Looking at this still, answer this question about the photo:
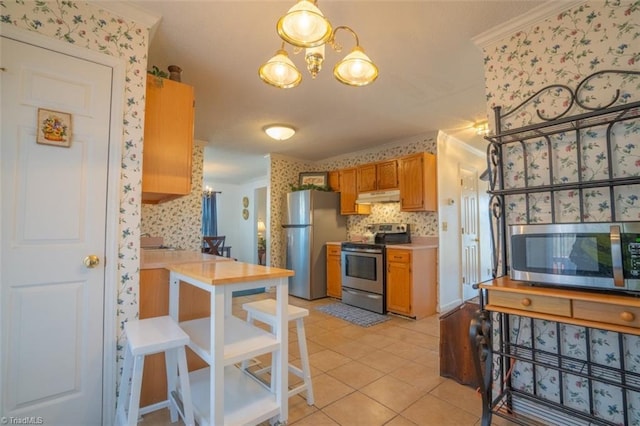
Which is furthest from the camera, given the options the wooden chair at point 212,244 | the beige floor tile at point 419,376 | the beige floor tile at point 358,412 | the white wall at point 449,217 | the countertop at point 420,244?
the wooden chair at point 212,244

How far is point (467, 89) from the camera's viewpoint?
2791mm

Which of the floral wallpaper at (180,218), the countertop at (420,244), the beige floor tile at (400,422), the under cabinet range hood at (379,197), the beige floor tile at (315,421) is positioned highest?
the under cabinet range hood at (379,197)

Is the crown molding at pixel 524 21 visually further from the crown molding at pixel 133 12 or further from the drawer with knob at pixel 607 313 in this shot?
the crown molding at pixel 133 12

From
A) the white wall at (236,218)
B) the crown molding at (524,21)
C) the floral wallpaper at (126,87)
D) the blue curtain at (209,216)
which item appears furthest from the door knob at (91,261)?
the blue curtain at (209,216)

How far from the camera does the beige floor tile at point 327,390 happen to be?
75.1 inches

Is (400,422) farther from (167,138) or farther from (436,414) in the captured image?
(167,138)

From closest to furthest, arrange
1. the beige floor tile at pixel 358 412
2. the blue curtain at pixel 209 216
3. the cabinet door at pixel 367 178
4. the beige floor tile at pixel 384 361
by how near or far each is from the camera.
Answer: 1. the beige floor tile at pixel 358 412
2. the beige floor tile at pixel 384 361
3. the cabinet door at pixel 367 178
4. the blue curtain at pixel 209 216

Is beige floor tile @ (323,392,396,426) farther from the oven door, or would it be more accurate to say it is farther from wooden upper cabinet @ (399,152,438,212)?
wooden upper cabinet @ (399,152,438,212)

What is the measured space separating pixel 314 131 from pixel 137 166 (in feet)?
8.51

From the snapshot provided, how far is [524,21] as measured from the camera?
1.82m

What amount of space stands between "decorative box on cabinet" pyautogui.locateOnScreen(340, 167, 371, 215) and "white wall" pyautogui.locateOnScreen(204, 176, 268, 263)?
3.89m

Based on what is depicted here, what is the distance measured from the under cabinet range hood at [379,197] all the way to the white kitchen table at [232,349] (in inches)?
113

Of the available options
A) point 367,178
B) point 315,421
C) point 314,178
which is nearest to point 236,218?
point 314,178

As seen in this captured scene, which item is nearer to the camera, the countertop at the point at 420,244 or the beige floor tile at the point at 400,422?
the beige floor tile at the point at 400,422
